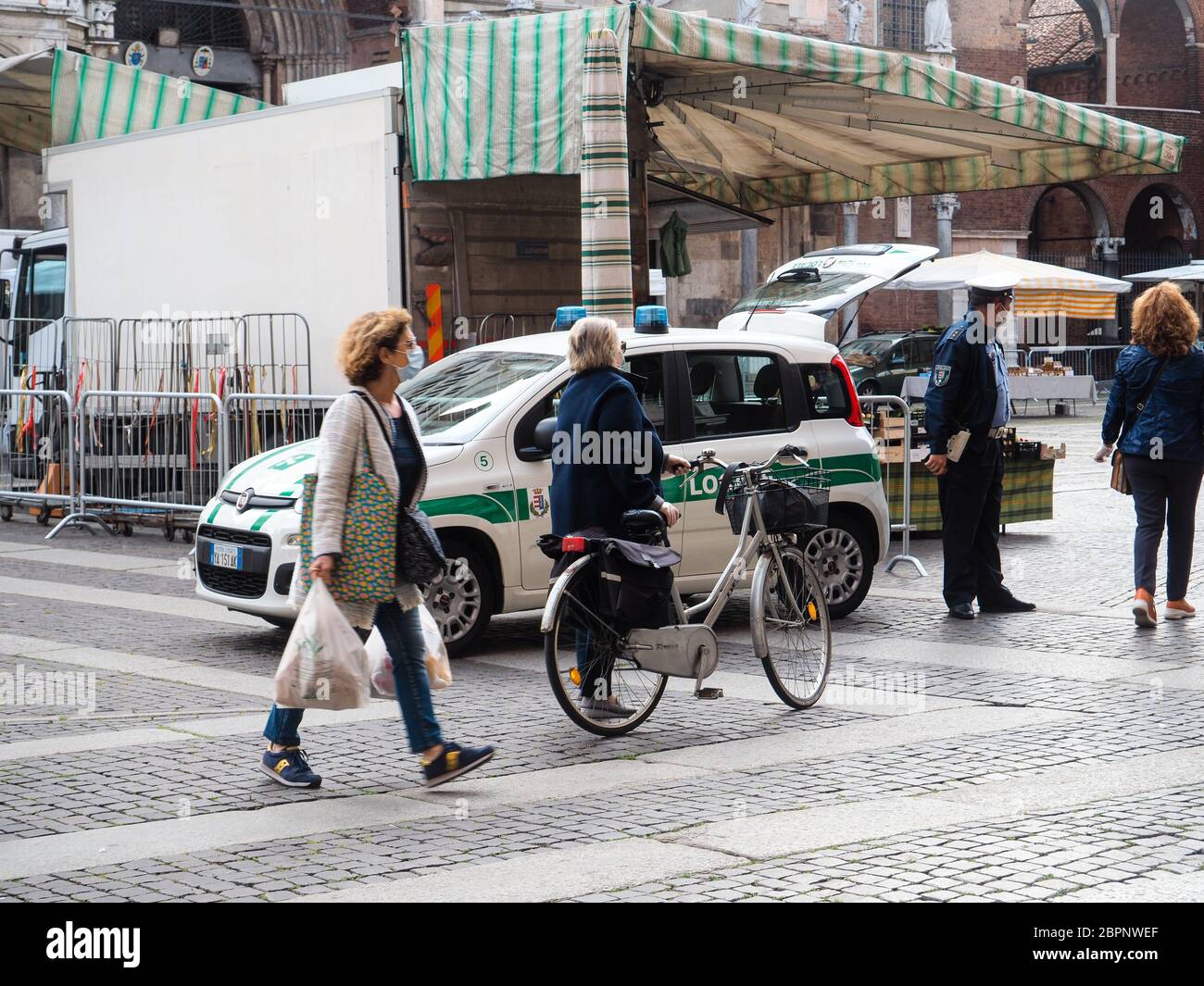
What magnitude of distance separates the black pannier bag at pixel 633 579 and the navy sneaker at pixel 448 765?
1.05 metres

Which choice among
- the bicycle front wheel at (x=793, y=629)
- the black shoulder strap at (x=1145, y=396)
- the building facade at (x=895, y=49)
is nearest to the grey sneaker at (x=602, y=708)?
the bicycle front wheel at (x=793, y=629)

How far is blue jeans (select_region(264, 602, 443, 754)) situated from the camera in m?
6.42

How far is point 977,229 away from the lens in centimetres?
4353

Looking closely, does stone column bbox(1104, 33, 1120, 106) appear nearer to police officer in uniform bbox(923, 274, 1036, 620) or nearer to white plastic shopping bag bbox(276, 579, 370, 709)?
police officer in uniform bbox(923, 274, 1036, 620)

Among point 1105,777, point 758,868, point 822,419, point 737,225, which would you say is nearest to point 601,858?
point 758,868

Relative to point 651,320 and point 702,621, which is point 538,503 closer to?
point 651,320

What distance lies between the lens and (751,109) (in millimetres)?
16328

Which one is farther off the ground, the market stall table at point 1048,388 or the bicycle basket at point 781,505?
the market stall table at point 1048,388

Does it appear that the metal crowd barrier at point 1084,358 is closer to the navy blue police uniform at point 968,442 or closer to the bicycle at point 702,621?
the navy blue police uniform at point 968,442

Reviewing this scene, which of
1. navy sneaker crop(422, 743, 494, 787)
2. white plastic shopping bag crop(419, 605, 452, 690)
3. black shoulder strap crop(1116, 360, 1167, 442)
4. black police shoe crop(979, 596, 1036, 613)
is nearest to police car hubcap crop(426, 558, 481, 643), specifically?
white plastic shopping bag crop(419, 605, 452, 690)

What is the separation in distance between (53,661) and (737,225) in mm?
11823

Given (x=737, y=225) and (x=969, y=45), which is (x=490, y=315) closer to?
(x=737, y=225)

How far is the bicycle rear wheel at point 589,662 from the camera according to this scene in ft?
23.3

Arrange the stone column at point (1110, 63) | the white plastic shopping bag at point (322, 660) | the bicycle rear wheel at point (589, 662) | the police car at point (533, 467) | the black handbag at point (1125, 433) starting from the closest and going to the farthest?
the white plastic shopping bag at point (322, 660) < the bicycle rear wheel at point (589, 662) < the police car at point (533, 467) < the black handbag at point (1125, 433) < the stone column at point (1110, 63)
